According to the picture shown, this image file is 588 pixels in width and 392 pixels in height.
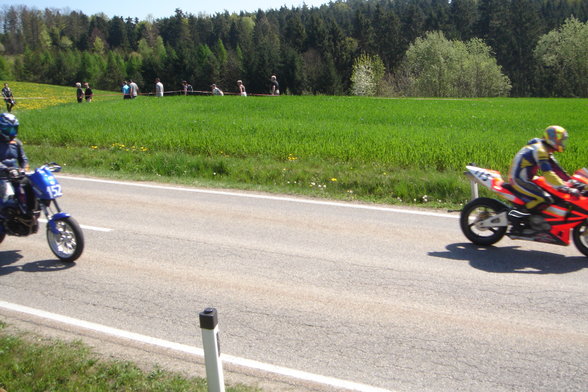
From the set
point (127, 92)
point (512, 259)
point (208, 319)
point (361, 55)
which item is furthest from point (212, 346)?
point (361, 55)

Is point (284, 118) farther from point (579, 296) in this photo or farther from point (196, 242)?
point (579, 296)

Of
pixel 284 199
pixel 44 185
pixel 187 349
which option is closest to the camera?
pixel 187 349

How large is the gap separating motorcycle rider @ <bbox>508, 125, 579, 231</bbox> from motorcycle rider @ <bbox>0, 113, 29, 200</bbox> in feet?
22.4

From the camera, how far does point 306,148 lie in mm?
15875

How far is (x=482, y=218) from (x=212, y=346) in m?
5.72

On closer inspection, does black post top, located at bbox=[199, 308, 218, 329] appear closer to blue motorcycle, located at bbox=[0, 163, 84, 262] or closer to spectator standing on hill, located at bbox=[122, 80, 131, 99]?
blue motorcycle, located at bbox=[0, 163, 84, 262]

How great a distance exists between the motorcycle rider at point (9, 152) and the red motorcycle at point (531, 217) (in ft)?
21.0

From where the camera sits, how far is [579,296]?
6.52 m

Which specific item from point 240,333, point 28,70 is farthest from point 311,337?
point 28,70

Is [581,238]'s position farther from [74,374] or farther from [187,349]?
[74,374]

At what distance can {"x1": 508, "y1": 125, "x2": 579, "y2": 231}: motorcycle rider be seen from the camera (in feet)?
25.7

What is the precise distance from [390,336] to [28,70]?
12048cm

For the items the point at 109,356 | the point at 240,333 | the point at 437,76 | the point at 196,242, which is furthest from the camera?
the point at 437,76

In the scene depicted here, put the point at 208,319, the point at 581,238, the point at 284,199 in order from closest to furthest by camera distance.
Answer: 1. the point at 208,319
2. the point at 581,238
3. the point at 284,199
